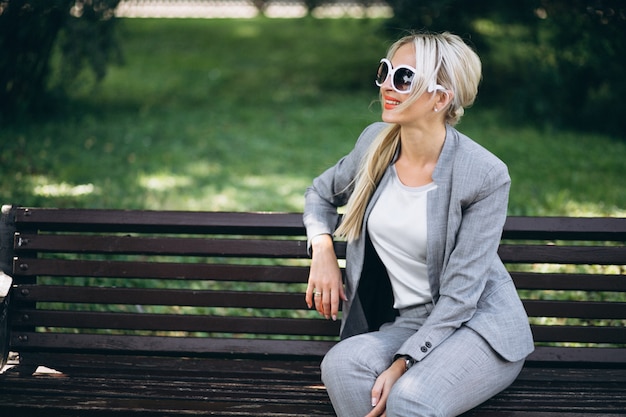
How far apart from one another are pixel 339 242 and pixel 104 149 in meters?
5.35

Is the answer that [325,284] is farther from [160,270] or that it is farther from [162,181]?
[162,181]

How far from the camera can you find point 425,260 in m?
3.08

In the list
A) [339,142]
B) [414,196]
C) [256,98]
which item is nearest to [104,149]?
[339,142]

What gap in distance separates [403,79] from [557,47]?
717 cm

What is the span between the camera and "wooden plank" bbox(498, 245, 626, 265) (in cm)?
347

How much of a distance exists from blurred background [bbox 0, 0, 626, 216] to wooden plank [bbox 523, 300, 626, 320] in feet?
8.55

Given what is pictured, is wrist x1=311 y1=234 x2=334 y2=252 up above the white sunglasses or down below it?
below

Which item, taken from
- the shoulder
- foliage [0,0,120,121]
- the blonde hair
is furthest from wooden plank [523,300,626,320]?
foliage [0,0,120,121]

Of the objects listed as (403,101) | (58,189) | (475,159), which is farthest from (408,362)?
(58,189)

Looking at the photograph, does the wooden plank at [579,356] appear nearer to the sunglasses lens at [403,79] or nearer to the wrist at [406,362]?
the wrist at [406,362]

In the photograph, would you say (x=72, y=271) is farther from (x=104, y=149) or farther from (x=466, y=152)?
(x=104, y=149)

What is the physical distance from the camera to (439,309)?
2.95 meters

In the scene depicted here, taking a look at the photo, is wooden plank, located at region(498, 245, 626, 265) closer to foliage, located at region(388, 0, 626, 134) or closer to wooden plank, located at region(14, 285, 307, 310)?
wooden plank, located at region(14, 285, 307, 310)

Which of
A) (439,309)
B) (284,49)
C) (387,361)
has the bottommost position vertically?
(284,49)
